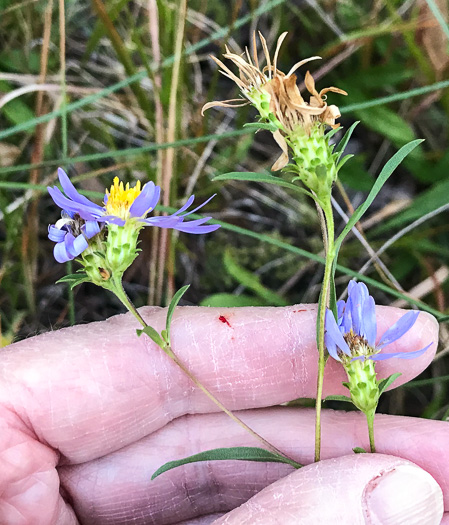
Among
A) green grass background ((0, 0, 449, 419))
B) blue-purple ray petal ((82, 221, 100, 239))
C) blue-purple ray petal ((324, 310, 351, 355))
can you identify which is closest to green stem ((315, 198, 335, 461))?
blue-purple ray petal ((324, 310, 351, 355))

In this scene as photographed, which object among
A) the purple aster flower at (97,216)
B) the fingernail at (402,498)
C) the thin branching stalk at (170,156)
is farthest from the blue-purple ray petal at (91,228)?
the fingernail at (402,498)

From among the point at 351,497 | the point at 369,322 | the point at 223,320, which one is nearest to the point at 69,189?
the point at 223,320

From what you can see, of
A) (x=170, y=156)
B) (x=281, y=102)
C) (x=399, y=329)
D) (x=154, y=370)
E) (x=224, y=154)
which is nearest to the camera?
(x=281, y=102)

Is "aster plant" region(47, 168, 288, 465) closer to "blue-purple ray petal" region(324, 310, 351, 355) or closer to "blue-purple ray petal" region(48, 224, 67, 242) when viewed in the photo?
"blue-purple ray petal" region(48, 224, 67, 242)

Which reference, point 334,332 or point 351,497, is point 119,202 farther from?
point 351,497

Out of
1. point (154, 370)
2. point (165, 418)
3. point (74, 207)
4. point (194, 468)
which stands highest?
point (74, 207)

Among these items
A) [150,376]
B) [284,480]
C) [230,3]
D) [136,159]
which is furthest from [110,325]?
[230,3]
